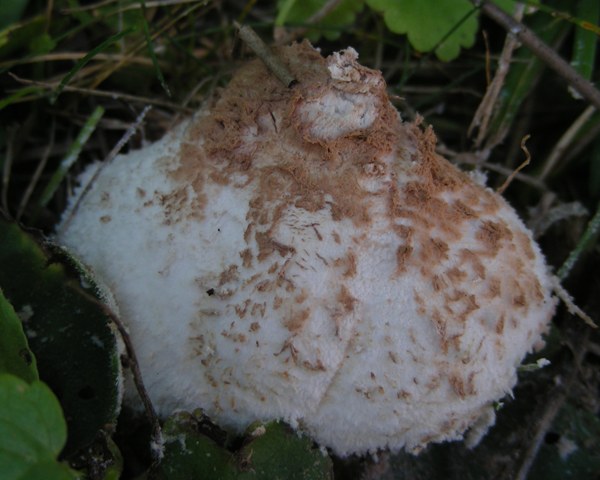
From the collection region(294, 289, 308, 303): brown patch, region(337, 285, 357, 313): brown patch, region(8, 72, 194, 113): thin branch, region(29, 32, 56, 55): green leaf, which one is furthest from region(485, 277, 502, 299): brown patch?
region(29, 32, 56, 55): green leaf

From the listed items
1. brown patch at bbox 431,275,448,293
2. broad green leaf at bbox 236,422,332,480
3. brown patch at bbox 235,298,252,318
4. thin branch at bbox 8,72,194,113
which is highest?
brown patch at bbox 431,275,448,293

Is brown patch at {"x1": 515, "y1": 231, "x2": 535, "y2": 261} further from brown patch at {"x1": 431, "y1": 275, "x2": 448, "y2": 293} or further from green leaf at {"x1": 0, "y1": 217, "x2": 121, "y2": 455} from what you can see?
green leaf at {"x1": 0, "y1": 217, "x2": 121, "y2": 455}

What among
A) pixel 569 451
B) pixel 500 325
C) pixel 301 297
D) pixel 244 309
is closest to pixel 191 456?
pixel 244 309

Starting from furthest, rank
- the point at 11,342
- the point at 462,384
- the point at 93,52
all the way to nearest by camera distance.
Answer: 1. the point at 93,52
2. the point at 462,384
3. the point at 11,342

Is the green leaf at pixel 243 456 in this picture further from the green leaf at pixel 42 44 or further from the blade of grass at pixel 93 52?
the green leaf at pixel 42 44

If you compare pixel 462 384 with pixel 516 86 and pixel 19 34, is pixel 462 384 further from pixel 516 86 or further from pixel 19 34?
pixel 19 34

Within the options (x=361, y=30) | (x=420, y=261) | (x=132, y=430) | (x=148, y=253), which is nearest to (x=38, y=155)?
(x=148, y=253)
